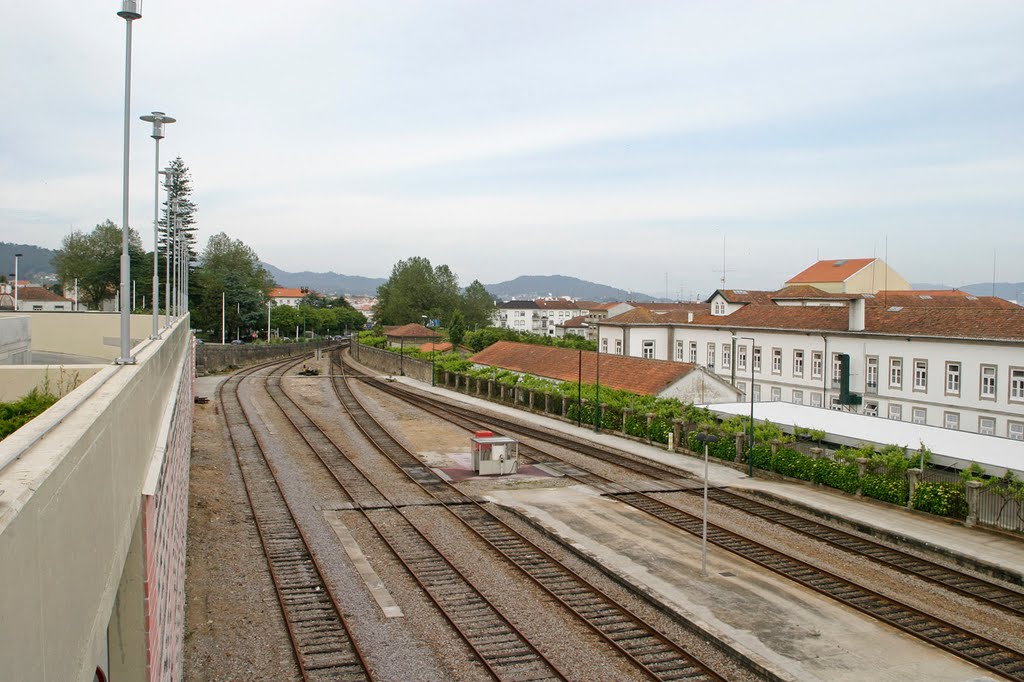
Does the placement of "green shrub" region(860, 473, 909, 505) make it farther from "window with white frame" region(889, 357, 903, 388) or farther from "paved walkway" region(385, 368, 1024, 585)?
"window with white frame" region(889, 357, 903, 388)

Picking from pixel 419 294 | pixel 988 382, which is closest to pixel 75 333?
pixel 988 382

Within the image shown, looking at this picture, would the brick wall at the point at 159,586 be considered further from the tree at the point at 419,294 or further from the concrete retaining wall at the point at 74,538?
the tree at the point at 419,294

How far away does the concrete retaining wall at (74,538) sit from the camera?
287cm

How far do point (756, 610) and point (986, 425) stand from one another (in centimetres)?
2598

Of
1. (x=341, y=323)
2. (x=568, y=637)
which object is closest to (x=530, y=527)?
(x=568, y=637)

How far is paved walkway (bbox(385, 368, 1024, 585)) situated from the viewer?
1809 centimetres

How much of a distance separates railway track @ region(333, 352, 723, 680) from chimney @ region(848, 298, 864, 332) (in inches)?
1072

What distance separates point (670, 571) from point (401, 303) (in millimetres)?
110279

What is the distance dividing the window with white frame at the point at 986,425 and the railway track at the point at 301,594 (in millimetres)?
29804

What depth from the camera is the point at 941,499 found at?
70.9ft

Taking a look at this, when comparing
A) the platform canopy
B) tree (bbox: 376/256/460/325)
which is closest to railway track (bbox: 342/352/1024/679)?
the platform canopy

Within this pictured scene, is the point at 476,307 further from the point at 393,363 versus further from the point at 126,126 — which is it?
the point at 126,126

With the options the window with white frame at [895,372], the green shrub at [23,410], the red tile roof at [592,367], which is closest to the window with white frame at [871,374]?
the window with white frame at [895,372]

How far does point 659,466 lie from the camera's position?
95.0 feet
